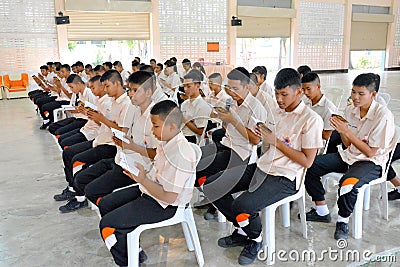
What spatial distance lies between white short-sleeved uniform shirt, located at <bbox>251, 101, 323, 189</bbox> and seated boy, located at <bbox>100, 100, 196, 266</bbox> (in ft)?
1.87

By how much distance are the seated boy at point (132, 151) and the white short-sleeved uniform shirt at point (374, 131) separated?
1.38 m

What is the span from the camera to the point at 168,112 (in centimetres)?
193

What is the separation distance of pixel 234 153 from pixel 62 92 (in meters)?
3.79

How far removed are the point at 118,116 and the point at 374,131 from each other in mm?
1858

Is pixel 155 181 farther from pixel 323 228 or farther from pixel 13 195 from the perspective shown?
pixel 13 195

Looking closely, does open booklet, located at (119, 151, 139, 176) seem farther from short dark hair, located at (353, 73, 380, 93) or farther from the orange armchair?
the orange armchair

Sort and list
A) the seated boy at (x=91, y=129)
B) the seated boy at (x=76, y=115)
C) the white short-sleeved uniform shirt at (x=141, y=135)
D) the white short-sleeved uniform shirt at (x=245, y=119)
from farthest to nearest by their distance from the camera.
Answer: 1. the seated boy at (x=76, y=115)
2. the seated boy at (x=91, y=129)
3. the white short-sleeved uniform shirt at (x=245, y=119)
4. the white short-sleeved uniform shirt at (x=141, y=135)

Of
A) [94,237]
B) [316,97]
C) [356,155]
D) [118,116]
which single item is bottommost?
[94,237]

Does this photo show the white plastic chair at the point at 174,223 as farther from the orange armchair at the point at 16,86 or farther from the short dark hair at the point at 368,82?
the orange armchair at the point at 16,86

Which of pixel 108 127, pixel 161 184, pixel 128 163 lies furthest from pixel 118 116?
pixel 161 184

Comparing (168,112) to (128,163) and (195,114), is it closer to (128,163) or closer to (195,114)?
(128,163)

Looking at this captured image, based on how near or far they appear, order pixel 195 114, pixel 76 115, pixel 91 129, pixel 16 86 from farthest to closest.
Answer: pixel 16 86 < pixel 76 115 < pixel 91 129 < pixel 195 114

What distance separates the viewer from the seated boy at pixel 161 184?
189 centimetres

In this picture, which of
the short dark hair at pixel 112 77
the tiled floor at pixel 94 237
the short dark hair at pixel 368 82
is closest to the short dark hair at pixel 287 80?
the short dark hair at pixel 368 82
